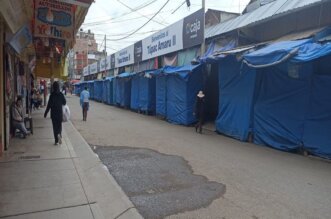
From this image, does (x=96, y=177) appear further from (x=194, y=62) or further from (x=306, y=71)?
(x=194, y=62)

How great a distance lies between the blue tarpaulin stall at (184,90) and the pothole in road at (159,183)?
612 cm

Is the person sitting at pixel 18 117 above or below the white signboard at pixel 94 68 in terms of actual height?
below

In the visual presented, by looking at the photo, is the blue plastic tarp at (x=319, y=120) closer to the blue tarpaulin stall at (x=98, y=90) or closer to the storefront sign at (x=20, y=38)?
the storefront sign at (x=20, y=38)

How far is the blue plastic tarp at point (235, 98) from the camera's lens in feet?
36.1

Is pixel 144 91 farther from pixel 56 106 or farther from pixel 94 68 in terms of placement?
pixel 94 68

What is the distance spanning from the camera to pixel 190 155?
8.96 m

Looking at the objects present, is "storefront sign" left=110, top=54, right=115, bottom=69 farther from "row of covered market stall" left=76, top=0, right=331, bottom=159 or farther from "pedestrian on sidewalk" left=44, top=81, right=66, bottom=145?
"pedestrian on sidewalk" left=44, top=81, right=66, bottom=145

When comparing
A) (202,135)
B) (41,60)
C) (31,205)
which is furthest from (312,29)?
(41,60)

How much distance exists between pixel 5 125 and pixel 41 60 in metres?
12.8

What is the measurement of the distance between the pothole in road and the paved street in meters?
0.02

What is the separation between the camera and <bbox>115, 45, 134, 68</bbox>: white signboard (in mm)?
27691

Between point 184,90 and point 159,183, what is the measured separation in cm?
912

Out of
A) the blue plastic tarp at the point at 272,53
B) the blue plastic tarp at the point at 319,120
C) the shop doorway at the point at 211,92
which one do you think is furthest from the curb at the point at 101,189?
the shop doorway at the point at 211,92

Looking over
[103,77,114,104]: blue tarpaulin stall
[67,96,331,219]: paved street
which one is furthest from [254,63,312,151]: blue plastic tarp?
[103,77,114,104]: blue tarpaulin stall
